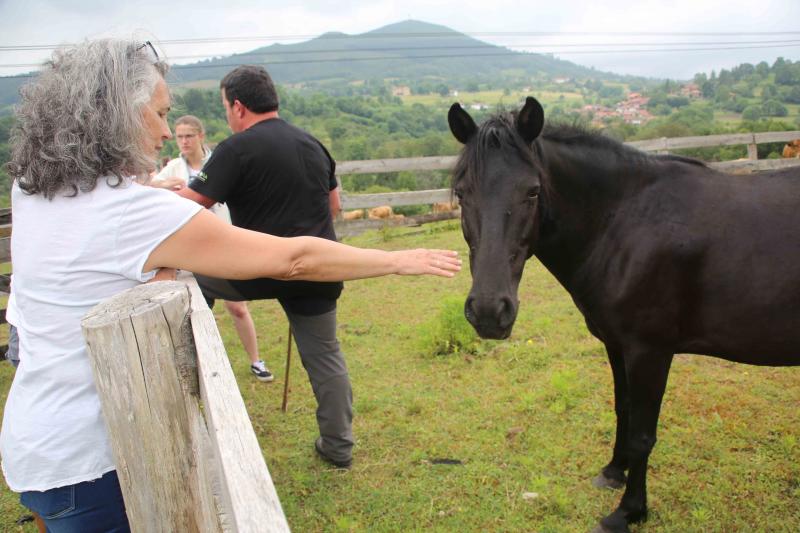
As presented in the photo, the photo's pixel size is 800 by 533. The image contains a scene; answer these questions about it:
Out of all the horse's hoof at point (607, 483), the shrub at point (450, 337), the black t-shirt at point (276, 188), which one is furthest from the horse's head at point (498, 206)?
the shrub at point (450, 337)

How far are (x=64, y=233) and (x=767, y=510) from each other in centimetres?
385

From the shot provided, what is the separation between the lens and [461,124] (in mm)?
2625

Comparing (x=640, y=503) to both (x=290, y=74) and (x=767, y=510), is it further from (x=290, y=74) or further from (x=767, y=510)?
(x=290, y=74)

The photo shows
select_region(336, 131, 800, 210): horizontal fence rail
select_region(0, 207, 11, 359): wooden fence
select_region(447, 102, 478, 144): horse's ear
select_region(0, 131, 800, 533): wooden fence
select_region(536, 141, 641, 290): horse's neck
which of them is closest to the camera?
select_region(0, 131, 800, 533): wooden fence

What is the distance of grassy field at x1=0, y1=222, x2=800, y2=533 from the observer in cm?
311

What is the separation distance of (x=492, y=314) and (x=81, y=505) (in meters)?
1.63

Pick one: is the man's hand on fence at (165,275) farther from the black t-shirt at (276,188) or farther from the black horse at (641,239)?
the black t-shirt at (276,188)

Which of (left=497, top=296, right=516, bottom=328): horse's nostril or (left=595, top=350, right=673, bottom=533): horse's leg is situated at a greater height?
(left=497, top=296, right=516, bottom=328): horse's nostril

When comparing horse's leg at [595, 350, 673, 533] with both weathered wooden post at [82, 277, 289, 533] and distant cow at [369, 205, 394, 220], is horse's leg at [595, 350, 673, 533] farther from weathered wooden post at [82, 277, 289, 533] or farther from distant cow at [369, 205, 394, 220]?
distant cow at [369, 205, 394, 220]

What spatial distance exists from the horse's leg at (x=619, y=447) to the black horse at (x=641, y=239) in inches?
12.0

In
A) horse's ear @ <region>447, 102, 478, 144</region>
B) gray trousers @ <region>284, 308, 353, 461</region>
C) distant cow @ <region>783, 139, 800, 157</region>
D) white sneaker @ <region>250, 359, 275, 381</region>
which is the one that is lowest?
white sneaker @ <region>250, 359, 275, 381</region>

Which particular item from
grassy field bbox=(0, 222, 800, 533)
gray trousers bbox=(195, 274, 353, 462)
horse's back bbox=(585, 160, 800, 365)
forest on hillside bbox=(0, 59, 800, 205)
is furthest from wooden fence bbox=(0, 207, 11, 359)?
horse's back bbox=(585, 160, 800, 365)

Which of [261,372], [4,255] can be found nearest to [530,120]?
[261,372]

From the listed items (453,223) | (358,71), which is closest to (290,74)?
(358,71)
